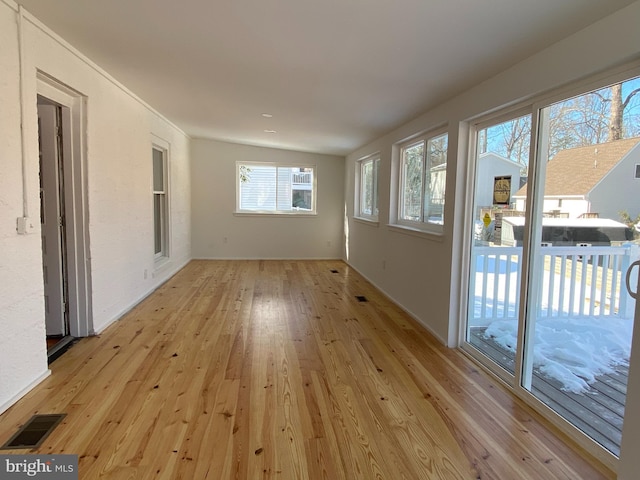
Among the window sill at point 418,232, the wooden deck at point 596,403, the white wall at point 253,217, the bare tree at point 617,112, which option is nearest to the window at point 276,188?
the white wall at point 253,217

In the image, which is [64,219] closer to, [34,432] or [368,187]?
[34,432]

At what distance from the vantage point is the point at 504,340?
9.44ft

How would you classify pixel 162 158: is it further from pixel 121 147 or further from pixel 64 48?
pixel 64 48

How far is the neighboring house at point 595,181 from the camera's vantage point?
1696 millimetres

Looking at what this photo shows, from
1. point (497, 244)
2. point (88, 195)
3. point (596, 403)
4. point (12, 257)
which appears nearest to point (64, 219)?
point (88, 195)

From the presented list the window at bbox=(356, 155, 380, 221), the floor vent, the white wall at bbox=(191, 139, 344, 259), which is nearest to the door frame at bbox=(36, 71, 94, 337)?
the floor vent

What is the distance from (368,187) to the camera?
6.24 metres

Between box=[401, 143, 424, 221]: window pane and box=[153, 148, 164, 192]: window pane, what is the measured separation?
3460 mm

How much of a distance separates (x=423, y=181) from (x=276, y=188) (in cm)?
403

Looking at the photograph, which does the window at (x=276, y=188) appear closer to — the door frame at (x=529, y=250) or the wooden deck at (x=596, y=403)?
the door frame at (x=529, y=250)

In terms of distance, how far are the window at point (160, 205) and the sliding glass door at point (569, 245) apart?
4383mm

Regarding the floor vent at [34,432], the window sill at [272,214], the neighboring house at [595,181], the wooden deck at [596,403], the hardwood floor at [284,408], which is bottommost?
the hardwood floor at [284,408]

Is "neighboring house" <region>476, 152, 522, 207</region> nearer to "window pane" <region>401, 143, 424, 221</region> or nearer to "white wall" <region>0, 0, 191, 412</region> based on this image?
"window pane" <region>401, 143, 424, 221</region>

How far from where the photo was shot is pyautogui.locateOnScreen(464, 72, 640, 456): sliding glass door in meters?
1.78
